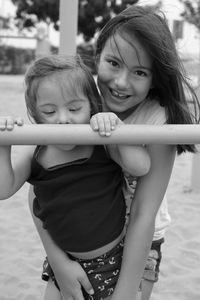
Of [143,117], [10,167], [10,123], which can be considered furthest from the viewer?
[143,117]

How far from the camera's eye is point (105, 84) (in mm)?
1590

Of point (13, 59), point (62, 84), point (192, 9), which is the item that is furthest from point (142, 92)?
point (13, 59)

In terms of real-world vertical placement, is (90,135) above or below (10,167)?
above

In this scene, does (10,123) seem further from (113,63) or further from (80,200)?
(113,63)

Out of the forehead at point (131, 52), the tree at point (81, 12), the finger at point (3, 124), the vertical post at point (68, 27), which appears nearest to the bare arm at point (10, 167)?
the finger at point (3, 124)

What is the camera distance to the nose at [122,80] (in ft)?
4.99

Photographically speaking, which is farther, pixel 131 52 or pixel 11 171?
pixel 131 52

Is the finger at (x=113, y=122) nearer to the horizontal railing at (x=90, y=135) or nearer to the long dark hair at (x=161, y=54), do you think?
the horizontal railing at (x=90, y=135)

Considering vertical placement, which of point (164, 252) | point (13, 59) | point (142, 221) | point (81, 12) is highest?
point (142, 221)

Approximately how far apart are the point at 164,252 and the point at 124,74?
246 centimetres

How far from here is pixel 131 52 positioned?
60.0 inches

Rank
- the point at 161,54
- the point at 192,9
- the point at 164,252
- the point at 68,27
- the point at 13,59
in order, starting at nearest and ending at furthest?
the point at 161,54
the point at 68,27
the point at 164,252
the point at 192,9
the point at 13,59

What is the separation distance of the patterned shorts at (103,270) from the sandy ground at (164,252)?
1496mm

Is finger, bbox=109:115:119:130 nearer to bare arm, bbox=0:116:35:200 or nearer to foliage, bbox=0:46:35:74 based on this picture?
bare arm, bbox=0:116:35:200
